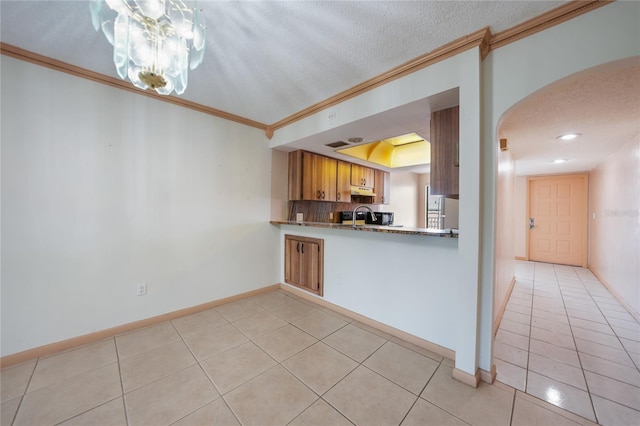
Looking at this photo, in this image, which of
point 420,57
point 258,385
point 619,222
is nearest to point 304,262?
point 258,385

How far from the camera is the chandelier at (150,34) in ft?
4.04

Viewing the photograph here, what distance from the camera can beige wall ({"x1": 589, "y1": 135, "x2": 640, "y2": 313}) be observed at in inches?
112

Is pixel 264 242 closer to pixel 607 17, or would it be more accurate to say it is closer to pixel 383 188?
pixel 383 188

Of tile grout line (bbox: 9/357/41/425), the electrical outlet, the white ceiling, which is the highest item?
the white ceiling

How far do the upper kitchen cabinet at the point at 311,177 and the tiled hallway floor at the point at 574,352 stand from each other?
9.38 feet

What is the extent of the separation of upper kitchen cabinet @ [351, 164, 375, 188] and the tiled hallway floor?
2979 millimetres

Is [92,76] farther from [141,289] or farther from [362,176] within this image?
[362,176]

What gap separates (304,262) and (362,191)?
2206mm

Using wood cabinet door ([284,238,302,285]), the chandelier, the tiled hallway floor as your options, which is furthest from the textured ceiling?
wood cabinet door ([284,238,302,285])

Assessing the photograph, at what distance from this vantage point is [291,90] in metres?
2.44

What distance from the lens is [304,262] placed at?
3230 millimetres

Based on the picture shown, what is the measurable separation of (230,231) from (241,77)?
1.80 m

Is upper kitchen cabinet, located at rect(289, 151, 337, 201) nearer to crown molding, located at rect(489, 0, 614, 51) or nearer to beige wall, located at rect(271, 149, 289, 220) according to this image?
beige wall, located at rect(271, 149, 289, 220)

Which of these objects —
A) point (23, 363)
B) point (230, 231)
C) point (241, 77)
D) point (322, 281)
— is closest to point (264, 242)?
point (230, 231)
